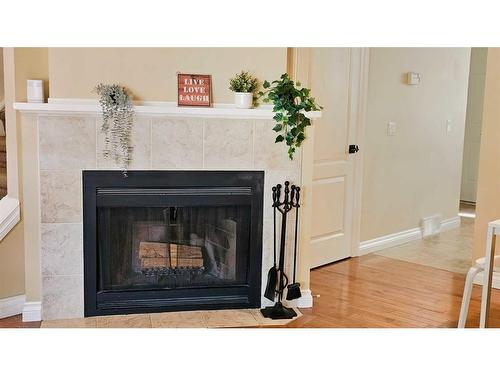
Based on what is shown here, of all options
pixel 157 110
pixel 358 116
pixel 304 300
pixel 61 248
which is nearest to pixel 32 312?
pixel 61 248

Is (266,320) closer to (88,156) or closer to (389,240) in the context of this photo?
(88,156)

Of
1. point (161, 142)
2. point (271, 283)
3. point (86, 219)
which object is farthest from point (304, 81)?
point (86, 219)

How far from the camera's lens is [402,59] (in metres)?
4.99

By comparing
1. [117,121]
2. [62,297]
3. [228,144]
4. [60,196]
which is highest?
[117,121]

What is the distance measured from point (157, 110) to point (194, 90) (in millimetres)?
239

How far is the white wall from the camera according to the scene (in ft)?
23.7

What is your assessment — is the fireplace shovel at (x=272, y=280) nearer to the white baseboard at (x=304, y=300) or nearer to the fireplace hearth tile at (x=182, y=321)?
the fireplace hearth tile at (x=182, y=321)

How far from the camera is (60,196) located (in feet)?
10.5

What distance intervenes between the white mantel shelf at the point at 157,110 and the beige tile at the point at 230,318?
1.13 metres

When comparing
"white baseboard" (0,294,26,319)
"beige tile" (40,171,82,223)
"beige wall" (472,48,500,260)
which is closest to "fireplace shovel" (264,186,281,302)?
"beige tile" (40,171,82,223)

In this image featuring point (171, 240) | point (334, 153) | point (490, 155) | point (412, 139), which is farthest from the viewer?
point (412, 139)

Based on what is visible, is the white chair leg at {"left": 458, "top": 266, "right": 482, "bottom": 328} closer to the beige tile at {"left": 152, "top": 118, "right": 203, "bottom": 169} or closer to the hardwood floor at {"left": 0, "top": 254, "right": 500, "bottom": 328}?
the hardwood floor at {"left": 0, "top": 254, "right": 500, "bottom": 328}
